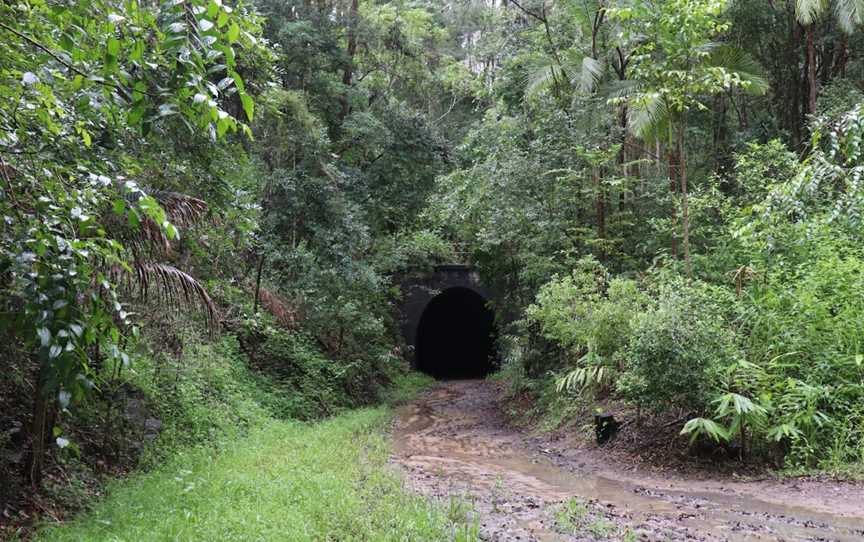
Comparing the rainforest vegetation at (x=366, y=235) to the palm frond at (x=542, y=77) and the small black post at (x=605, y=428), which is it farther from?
the small black post at (x=605, y=428)

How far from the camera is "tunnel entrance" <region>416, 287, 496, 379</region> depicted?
89.6 ft

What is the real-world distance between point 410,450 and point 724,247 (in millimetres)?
6272

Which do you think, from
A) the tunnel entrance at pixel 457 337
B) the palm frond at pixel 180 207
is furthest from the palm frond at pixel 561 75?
the tunnel entrance at pixel 457 337

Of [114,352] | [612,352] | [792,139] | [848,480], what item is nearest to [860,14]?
[792,139]

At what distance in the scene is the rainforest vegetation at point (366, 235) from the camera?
11.2ft

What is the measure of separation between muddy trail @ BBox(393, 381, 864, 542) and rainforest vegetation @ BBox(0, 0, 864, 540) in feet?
2.32

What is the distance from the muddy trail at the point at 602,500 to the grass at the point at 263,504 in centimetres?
55

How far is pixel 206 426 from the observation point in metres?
8.78

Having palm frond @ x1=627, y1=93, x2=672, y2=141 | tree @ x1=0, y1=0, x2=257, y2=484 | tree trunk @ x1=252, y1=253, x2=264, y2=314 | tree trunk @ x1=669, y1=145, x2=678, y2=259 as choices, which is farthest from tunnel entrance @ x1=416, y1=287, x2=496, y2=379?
tree @ x1=0, y1=0, x2=257, y2=484

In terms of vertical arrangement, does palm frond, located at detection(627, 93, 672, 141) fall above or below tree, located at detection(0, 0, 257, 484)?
above

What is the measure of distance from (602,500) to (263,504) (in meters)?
3.48

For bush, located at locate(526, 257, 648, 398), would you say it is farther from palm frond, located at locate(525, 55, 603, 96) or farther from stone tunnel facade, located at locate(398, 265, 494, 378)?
stone tunnel facade, located at locate(398, 265, 494, 378)

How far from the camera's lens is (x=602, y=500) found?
22.5ft

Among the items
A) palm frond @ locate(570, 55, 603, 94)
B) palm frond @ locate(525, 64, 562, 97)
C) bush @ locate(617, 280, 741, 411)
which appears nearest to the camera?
Result: bush @ locate(617, 280, 741, 411)
